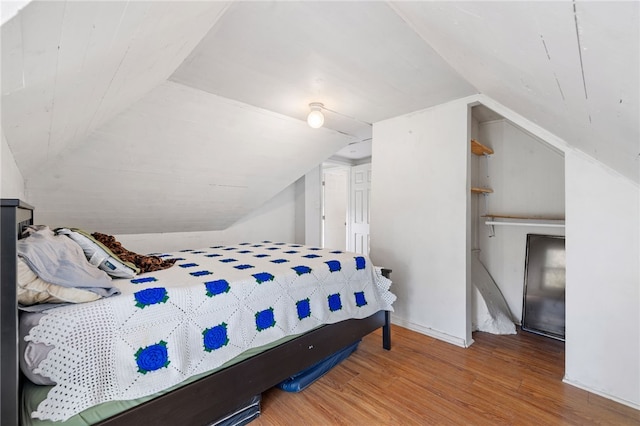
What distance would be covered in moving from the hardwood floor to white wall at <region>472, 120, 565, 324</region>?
0.89 metres

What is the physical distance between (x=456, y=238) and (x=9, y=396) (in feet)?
9.17

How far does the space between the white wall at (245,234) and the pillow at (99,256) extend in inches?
64.0

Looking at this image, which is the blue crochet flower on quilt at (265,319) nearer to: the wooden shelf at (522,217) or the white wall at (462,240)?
the white wall at (462,240)

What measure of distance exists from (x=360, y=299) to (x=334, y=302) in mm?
281

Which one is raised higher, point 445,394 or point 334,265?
point 334,265

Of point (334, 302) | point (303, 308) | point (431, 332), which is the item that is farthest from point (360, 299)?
point (431, 332)

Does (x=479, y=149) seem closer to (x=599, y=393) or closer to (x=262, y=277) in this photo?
(x=599, y=393)

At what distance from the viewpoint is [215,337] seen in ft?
4.70

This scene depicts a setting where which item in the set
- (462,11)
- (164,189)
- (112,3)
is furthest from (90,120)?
(462,11)

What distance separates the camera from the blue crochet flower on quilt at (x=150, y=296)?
1270 mm

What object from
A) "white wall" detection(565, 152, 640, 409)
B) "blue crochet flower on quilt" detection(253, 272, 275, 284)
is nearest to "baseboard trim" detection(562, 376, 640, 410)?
"white wall" detection(565, 152, 640, 409)

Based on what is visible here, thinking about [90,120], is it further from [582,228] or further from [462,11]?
[582,228]

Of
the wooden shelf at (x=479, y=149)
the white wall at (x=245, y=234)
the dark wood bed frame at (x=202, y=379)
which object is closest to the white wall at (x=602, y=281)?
the wooden shelf at (x=479, y=149)

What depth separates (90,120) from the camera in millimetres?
1757
